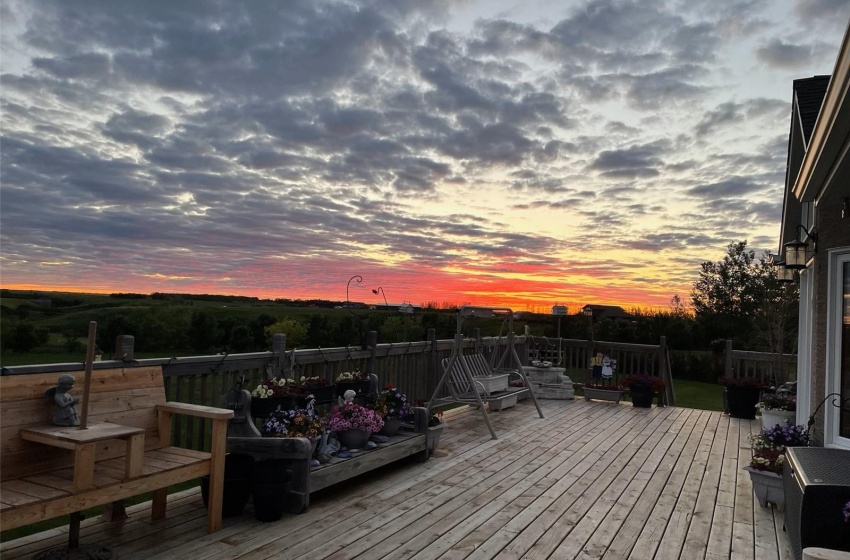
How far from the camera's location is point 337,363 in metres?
5.07

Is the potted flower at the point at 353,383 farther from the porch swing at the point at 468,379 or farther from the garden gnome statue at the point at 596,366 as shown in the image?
the garden gnome statue at the point at 596,366

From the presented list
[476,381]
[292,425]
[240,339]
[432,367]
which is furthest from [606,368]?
[292,425]

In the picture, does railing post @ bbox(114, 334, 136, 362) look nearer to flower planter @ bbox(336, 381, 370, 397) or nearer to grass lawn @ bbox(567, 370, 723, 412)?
flower planter @ bbox(336, 381, 370, 397)

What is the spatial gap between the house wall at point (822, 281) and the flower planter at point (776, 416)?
1.51 m

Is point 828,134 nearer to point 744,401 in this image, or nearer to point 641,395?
point 744,401

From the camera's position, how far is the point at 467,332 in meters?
8.78

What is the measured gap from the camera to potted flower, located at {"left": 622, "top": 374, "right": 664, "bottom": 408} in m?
7.99

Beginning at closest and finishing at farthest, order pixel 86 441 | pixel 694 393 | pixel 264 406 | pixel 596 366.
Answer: pixel 86 441 < pixel 264 406 < pixel 596 366 < pixel 694 393

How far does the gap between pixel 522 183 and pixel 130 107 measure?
5.72m

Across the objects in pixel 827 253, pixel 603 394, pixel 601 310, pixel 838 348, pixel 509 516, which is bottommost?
pixel 509 516

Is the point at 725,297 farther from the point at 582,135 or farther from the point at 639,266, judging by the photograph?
the point at 582,135

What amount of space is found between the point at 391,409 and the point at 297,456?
4.34 ft

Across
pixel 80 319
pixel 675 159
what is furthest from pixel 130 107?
pixel 675 159

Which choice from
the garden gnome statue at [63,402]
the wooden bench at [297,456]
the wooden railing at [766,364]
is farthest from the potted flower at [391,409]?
the wooden railing at [766,364]
